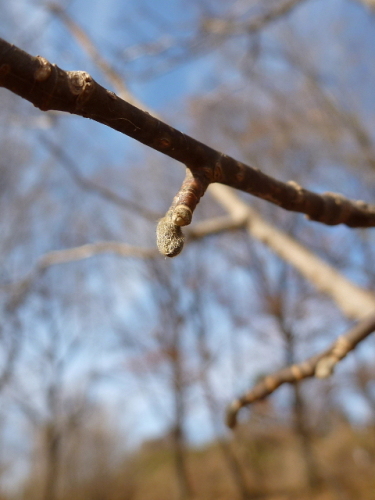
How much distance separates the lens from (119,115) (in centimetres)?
57

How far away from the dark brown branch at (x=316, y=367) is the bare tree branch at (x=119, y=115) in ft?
1.76

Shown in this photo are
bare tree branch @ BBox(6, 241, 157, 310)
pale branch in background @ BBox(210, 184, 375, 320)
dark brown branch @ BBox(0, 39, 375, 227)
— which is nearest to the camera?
dark brown branch @ BBox(0, 39, 375, 227)

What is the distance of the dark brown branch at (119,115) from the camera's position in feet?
1.66

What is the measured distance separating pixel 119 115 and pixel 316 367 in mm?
992

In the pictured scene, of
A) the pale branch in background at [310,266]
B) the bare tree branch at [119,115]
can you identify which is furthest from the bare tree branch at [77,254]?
the bare tree branch at [119,115]

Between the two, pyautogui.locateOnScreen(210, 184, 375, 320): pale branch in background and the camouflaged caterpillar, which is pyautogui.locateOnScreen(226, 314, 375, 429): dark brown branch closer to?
pyautogui.locateOnScreen(210, 184, 375, 320): pale branch in background

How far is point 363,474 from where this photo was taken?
30.3 ft

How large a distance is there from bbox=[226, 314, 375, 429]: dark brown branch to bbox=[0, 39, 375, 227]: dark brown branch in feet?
1.77

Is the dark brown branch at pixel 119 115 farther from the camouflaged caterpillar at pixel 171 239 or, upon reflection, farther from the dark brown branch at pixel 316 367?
the dark brown branch at pixel 316 367

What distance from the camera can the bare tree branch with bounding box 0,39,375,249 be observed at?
0.51m

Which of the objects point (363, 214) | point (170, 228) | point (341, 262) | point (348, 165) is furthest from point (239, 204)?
point (341, 262)

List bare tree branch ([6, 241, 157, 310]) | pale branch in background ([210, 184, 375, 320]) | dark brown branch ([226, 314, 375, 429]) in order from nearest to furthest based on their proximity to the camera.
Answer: dark brown branch ([226, 314, 375, 429]) < pale branch in background ([210, 184, 375, 320]) < bare tree branch ([6, 241, 157, 310])

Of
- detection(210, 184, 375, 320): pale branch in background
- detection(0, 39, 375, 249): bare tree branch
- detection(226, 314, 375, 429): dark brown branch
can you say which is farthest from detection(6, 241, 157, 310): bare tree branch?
detection(0, 39, 375, 249): bare tree branch

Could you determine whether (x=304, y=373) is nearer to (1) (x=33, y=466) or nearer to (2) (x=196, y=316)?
(2) (x=196, y=316)
